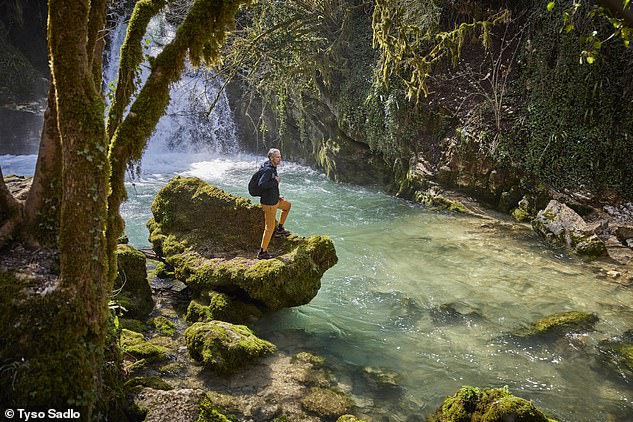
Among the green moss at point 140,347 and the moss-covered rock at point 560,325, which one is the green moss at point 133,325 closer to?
the green moss at point 140,347

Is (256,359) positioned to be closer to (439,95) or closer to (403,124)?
(403,124)

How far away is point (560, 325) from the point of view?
20.2 ft

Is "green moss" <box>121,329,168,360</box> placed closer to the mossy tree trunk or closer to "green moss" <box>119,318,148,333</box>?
"green moss" <box>119,318,148,333</box>

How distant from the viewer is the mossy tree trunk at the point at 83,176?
2.97 m

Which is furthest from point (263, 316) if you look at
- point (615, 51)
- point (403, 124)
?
point (615, 51)

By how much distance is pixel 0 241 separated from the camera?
3.58 m

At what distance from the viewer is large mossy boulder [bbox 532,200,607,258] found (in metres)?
8.63

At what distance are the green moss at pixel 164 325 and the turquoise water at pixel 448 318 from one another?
49.1 inches

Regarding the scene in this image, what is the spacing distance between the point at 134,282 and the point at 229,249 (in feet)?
5.15

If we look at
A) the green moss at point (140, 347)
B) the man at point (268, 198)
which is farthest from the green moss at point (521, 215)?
the green moss at point (140, 347)

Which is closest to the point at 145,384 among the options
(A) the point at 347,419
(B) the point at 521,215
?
(A) the point at 347,419

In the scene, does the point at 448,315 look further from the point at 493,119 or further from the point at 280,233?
the point at 493,119

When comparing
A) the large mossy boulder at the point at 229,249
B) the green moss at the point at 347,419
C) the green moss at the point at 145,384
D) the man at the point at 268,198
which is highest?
the man at the point at 268,198

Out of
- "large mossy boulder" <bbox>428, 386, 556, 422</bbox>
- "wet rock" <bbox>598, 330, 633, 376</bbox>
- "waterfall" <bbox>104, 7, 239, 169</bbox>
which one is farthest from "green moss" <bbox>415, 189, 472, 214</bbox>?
"waterfall" <bbox>104, 7, 239, 169</bbox>
